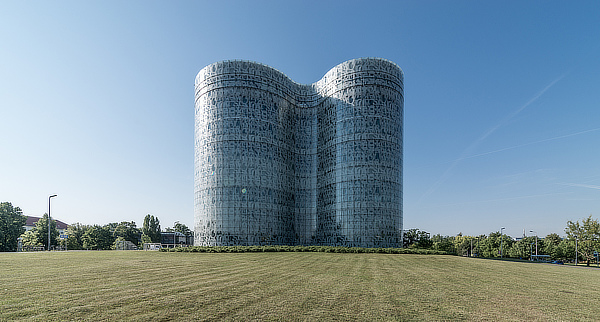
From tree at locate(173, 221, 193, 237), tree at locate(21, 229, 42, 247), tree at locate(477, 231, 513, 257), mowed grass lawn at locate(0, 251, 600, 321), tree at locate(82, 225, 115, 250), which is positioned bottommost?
tree at locate(173, 221, 193, 237)

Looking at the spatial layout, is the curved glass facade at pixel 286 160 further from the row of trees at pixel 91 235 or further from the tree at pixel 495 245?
the tree at pixel 495 245

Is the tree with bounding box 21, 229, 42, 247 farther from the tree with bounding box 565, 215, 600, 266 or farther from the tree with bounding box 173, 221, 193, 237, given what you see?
the tree with bounding box 565, 215, 600, 266

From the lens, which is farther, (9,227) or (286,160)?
(286,160)

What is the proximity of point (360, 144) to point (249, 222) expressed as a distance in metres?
29.5

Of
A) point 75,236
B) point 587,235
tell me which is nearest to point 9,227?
point 75,236

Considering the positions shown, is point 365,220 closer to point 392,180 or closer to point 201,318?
point 392,180

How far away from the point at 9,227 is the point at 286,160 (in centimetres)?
6250

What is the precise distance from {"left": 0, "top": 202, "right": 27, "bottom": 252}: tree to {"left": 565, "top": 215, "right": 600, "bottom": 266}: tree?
116 m

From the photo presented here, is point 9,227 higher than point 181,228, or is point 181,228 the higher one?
point 9,227

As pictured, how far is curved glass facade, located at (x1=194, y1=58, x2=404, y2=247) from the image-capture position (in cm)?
6475

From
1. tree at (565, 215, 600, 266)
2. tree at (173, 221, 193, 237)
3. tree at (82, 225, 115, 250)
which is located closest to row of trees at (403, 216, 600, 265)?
tree at (565, 215, 600, 266)

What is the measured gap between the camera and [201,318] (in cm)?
873

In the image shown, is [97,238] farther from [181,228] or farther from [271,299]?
[271,299]

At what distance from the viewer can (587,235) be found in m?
57.5
